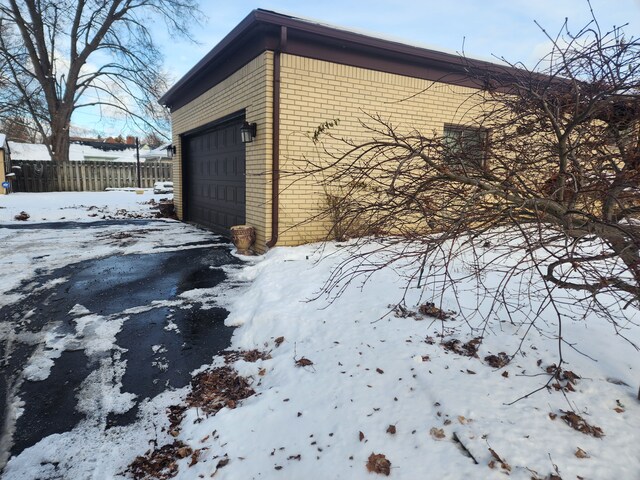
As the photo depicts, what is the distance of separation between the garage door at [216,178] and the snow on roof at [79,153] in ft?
101

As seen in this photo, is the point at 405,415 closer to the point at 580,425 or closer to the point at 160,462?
the point at 580,425

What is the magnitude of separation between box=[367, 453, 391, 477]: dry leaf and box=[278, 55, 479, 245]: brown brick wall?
4.55m

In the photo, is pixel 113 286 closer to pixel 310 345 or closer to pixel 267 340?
pixel 267 340

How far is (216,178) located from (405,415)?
334 inches

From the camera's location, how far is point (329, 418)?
8.00 ft

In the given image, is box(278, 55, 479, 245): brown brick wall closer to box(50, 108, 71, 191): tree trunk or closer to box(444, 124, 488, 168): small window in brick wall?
box(444, 124, 488, 168): small window in brick wall

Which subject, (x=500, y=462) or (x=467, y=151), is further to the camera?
(x=467, y=151)

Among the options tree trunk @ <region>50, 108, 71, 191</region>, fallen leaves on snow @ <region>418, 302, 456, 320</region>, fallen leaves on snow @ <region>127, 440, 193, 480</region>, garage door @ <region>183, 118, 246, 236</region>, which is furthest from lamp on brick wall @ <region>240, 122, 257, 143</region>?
tree trunk @ <region>50, 108, 71, 191</region>

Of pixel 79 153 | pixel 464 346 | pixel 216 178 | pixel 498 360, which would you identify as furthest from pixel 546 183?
pixel 79 153

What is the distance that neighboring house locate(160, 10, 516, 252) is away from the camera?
649 centimetres

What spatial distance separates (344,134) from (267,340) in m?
4.64

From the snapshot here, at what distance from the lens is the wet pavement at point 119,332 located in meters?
2.83

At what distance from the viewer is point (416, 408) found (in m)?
2.40

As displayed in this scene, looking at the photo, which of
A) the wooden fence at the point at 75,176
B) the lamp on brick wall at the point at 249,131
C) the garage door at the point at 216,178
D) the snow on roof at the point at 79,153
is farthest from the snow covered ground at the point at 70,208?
the snow on roof at the point at 79,153
